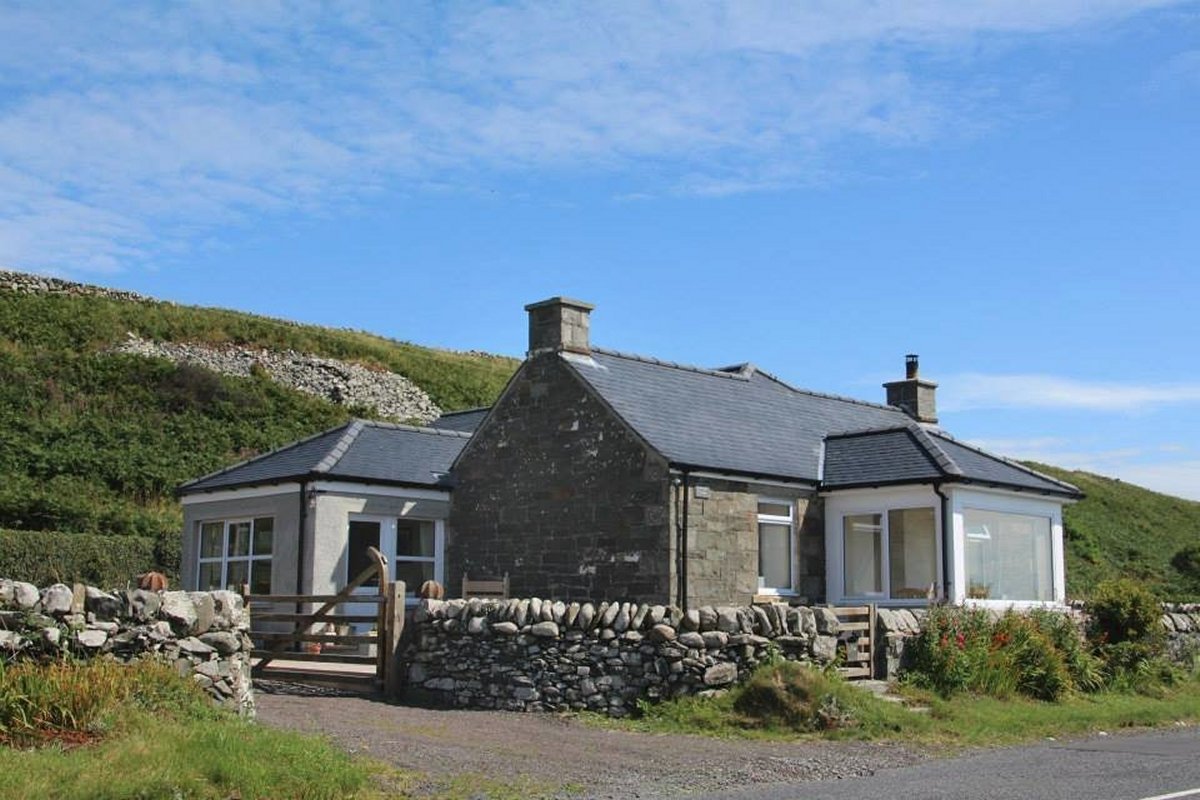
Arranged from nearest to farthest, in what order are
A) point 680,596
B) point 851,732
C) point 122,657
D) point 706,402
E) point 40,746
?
point 40,746, point 122,657, point 851,732, point 680,596, point 706,402

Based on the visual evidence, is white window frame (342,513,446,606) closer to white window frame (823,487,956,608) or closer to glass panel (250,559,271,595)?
glass panel (250,559,271,595)

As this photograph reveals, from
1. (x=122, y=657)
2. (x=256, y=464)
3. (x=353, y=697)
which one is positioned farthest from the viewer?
(x=256, y=464)

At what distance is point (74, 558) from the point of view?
28.7m

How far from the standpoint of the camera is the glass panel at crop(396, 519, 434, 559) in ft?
78.7

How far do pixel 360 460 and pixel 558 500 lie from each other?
4265 millimetres

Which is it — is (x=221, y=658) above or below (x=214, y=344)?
below

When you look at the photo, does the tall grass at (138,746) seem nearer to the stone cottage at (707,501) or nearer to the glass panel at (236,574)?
the stone cottage at (707,501)

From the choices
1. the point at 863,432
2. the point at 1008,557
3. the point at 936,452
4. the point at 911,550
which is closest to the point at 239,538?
the point at 863,432

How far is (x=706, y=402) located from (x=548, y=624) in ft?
27.5

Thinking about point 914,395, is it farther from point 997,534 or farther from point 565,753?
point 565,753

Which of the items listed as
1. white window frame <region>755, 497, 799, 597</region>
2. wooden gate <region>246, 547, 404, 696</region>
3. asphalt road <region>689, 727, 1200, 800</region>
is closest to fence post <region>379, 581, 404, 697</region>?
wooden gate <region>246, 547, 404, 696</region>

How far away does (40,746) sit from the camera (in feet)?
33.4

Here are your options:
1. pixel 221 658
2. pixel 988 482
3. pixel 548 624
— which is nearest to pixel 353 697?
pixel 548 624

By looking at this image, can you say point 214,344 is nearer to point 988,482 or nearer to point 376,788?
point 988,482
